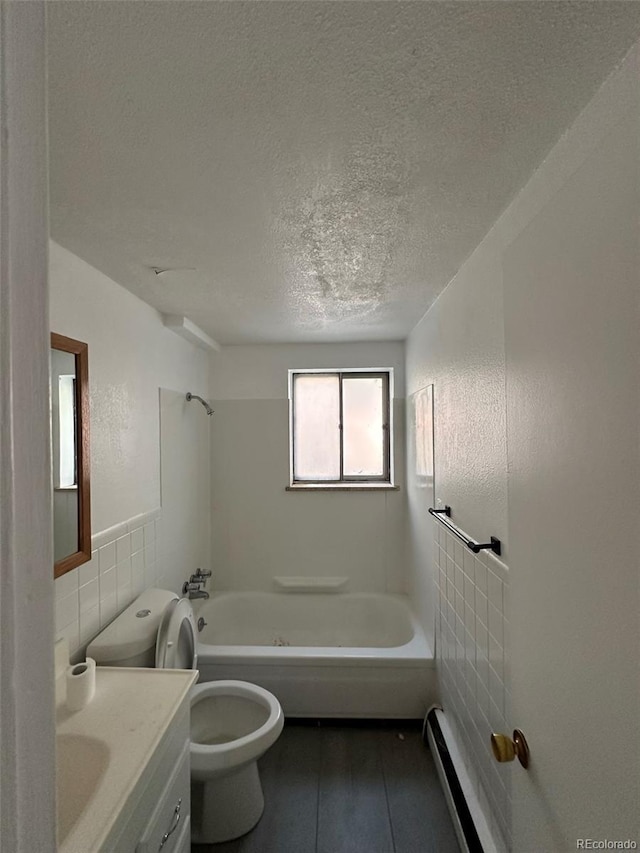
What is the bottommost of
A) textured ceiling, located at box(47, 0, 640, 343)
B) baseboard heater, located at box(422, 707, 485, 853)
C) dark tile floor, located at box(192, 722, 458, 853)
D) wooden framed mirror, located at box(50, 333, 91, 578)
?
dark tile floor, located at box(192, 722, 458, 853)

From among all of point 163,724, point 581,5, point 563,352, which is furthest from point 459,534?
point 581,5

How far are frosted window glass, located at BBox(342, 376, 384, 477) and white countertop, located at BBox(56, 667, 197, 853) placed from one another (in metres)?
1.99

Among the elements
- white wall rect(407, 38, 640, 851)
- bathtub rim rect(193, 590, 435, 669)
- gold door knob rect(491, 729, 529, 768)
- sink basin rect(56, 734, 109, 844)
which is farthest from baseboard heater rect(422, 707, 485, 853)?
sink basin rect(56, 734, 109, 844)

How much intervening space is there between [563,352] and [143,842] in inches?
56.7

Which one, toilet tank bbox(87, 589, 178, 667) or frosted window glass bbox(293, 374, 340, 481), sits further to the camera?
frosted window glass bbox(293, 374, 340, 481)

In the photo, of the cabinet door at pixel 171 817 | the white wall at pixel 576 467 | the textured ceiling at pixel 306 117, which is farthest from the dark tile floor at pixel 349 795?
the textured ceiling at pixel 306 117

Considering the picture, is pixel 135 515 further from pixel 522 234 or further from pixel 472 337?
pixel 522 234

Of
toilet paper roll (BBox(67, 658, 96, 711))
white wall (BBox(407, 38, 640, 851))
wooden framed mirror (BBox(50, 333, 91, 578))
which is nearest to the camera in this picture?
white wall (BBox(407, 38, 640, 851))

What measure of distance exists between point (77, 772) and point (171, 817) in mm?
334

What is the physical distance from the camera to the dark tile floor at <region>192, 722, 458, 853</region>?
4.94 ft

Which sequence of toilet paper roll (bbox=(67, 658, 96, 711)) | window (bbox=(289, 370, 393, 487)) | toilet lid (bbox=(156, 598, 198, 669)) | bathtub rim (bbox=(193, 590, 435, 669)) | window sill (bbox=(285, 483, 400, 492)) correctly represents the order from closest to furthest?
toilet paper roll (bbox=(67, 658, 96, 711)) < toilet lid (bbox=(156, 598, 198, 669)) < bathtub rim (bbox=(193, 590, 435, 669)) < window sill (bbox=(285, 483, 400, 492)) < window (bbox=(289, 370, 393, 487))

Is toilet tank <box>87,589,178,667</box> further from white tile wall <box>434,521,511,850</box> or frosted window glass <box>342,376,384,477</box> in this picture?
frosted window glass <box>342,376,384,477</box>

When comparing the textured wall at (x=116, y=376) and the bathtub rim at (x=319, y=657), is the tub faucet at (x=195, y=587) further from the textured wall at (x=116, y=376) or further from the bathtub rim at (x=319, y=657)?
the textured wall at (x=116, y=376)

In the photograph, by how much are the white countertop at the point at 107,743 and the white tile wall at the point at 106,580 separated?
7.5 inches
